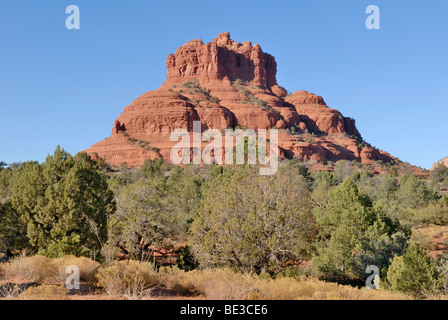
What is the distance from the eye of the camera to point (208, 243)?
15570 millimetres

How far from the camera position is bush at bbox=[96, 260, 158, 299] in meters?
9.97

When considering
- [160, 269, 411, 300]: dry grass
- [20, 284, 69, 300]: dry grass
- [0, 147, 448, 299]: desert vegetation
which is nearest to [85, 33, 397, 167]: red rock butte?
[0, 147, 448, 299]: desert vegetation

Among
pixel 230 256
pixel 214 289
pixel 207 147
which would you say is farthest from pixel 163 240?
pixel 207 147

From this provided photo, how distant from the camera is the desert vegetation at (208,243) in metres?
10.6

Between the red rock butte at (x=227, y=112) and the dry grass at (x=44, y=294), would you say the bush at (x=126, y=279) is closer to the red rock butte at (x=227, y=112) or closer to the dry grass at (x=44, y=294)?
the dry grass at (x=44, y=294)

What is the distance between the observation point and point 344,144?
363 feet

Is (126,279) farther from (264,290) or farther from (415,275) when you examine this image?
(415,275)

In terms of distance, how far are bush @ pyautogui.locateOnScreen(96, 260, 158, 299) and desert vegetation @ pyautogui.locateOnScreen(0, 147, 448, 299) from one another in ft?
0.13

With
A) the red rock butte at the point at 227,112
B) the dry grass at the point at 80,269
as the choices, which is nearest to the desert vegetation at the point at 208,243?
the dry grass at the point at 80,269

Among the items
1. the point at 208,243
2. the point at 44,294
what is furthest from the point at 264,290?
the point at 208,243

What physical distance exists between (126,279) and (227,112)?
321ft

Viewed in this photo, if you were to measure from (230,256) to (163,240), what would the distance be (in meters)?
8.81

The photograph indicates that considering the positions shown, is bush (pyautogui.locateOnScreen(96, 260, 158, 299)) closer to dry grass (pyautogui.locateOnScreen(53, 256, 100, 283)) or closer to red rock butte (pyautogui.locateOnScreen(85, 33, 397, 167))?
dry grass (pyautogui.locateOnScreen(53, 256, 100, 283))
